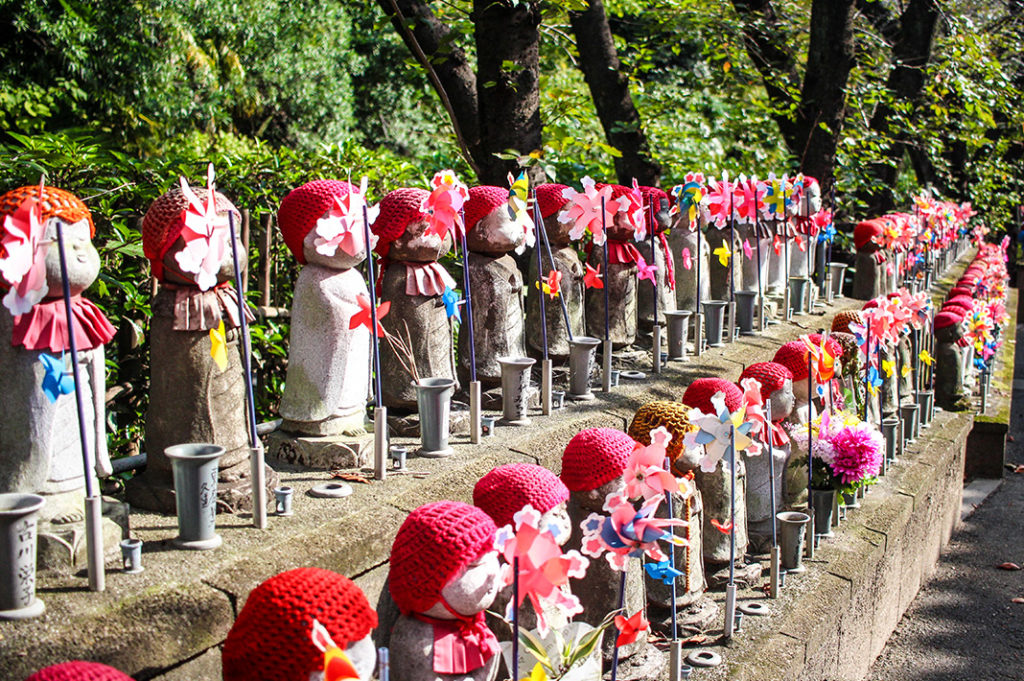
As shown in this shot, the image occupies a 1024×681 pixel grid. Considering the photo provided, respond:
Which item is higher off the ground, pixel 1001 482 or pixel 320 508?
pixel 320 508

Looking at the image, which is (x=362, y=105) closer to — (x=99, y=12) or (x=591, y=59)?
(x=99, y=12)

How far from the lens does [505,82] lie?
529 cm

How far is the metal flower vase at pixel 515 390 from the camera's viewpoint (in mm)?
3762

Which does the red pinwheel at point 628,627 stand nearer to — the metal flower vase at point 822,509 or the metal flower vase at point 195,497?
the metal flower vase at point 195,497

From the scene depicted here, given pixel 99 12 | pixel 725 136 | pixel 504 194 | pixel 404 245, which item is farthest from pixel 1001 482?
pixel 99 12

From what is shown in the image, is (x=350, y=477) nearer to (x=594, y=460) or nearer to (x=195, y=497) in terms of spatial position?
(x=195, y=497)

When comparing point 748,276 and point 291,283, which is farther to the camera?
point 748,276

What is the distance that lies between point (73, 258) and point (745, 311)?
4.47 meters

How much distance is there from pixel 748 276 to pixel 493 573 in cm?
471

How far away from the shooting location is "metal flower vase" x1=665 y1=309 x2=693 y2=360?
16.7 ft

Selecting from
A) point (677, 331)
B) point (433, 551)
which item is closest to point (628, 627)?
point (433, 551)

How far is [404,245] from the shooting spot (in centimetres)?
359

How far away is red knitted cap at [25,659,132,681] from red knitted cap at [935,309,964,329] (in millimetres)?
7187

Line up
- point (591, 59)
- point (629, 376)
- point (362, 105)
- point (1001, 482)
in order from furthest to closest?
point (362, 105), point (1001, 482), point (591, 59), point (629, 376)
